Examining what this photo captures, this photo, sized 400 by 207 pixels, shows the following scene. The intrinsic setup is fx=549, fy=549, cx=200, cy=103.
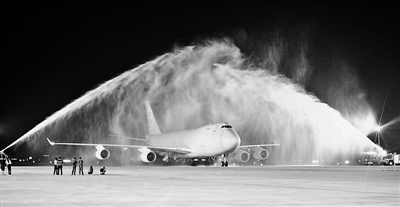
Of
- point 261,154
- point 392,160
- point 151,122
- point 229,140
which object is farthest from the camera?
point 151,122

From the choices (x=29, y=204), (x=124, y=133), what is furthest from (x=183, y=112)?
(x=29, y=204)

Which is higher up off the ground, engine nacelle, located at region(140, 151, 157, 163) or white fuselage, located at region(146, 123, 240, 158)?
white fuselage, located at region(146, 123, 240, 158)

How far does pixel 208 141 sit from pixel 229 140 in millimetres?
4112

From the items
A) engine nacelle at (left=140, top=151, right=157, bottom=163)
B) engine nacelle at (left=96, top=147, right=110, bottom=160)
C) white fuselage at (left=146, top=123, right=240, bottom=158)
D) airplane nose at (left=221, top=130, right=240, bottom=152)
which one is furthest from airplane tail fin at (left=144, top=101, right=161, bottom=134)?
airplane nose at (left=221, top=130, right=240, bottom=152)

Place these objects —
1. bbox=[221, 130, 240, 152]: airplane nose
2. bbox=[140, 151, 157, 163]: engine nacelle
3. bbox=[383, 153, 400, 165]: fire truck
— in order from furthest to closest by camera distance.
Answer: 1. bbox=[383, 153, 400, 165]: fire truck
2. bbox=[140, 151, 157, 163]: engine nacelle
3. bbox=[221, 130, 240, 152]: airplane nose

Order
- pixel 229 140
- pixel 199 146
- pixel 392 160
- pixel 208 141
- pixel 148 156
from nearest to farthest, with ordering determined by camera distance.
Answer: pixel 229 140 < pixel 208 141 < pixel 199 146 < pixel 148 156 < pixel 392 160

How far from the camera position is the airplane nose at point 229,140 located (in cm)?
6444

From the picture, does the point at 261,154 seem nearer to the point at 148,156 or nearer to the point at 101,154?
the point at 148,156

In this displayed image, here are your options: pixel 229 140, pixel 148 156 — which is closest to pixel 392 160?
pixel 229 140

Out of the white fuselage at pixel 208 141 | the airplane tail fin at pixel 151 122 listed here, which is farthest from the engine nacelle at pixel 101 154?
the airplane tail fin at pixel 151 122

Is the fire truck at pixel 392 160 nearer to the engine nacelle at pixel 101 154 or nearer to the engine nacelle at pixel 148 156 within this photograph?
the engine nacelle at pixel 148 156

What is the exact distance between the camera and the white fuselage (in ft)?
213

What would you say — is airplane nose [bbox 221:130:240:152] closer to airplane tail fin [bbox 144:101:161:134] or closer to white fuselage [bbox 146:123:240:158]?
white fuselage [bbox 146:123:240:158]

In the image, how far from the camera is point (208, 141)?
67688 mm
